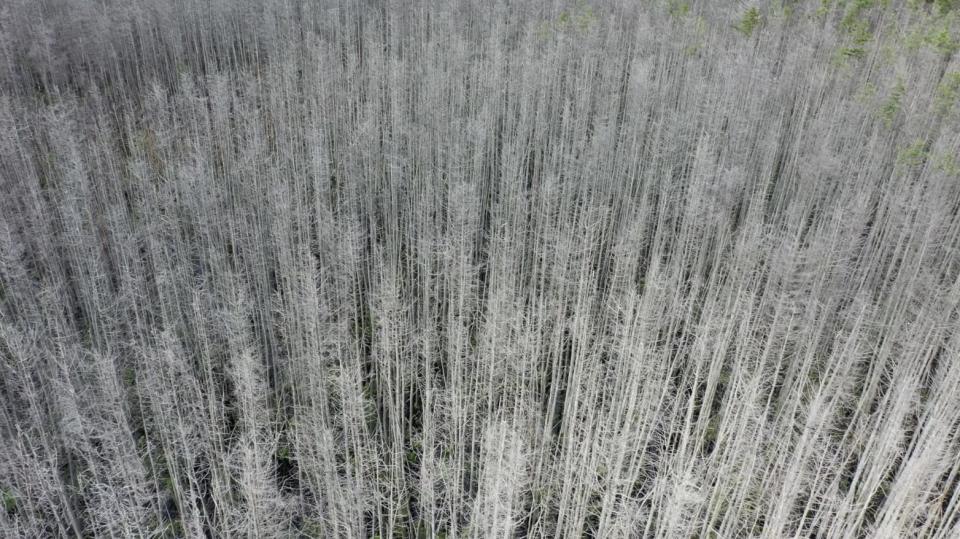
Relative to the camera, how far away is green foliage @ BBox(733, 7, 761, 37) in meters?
29.7

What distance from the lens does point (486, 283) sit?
1834 cm

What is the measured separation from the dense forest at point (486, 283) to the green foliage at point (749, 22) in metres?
0.22

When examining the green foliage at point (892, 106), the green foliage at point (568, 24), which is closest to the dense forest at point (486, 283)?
the green foliage at point (892, 106)

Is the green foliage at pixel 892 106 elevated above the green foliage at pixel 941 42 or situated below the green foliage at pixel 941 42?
below

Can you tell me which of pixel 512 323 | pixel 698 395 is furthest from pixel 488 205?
pixel 698 395

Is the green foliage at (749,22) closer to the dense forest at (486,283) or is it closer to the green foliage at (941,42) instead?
the dense forest at (486,283)

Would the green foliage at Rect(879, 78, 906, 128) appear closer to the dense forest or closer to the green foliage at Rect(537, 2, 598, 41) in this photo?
the dense forest

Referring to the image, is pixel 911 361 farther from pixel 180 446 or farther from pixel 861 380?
pixel 180 446

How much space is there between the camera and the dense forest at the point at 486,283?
10.7 metres

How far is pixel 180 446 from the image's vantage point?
39.7 ft

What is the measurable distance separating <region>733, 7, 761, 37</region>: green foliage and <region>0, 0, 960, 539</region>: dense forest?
222 millimetres

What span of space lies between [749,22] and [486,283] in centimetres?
2198

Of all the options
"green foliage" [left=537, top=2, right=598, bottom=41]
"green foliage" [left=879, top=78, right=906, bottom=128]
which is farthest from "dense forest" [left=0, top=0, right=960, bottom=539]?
"green foliage" [left=537, top=2, right=598, bottom=41]

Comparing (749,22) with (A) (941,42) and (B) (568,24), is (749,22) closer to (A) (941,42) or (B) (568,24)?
(A) (941,42)
